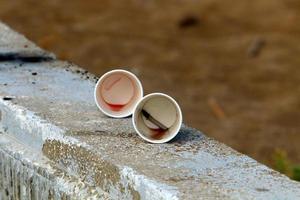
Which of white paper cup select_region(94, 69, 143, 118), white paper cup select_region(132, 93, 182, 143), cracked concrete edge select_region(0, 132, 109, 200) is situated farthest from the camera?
white paper cup select_region(94, 69, 143, 118)

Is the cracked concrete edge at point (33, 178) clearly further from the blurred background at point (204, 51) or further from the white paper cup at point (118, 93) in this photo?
the blurred background at point (204, 51)

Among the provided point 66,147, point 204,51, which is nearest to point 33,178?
point 66,147

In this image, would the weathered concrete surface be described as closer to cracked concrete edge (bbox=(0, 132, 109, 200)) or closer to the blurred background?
cracked concrete edge (bbox=(0, 132, 109, 200))

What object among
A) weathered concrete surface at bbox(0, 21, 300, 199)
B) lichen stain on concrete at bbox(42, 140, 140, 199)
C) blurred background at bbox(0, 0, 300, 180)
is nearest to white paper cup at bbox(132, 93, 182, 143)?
weathered concrete surface at bbox(0, 21, 300, 199)

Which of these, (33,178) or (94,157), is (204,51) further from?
(94,157)

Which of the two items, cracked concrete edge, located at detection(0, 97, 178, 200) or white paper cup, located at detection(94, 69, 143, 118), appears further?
white paper cup, located at detection(94, 69, 143, 118)

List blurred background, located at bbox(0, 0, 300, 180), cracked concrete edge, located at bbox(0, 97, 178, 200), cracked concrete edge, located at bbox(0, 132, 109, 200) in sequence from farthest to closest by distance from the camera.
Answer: blurred background, located at bbox(0, 0, 300, 180) < cracked concrete edge, located at bbox(0, 132, 109, 200) < cracked concrete edge, located at bbox(0, 97, 178, 200)
